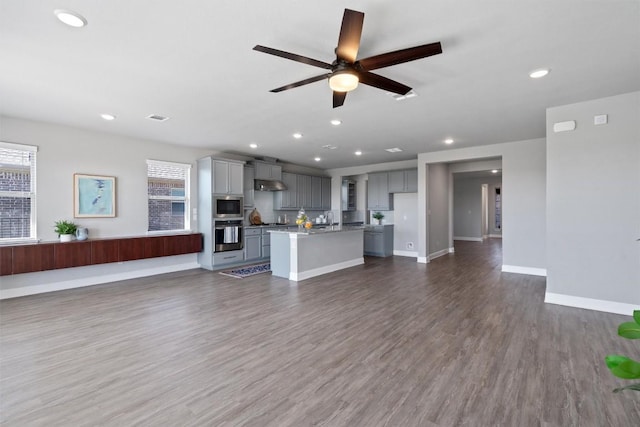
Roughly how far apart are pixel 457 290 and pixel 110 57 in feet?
17.5

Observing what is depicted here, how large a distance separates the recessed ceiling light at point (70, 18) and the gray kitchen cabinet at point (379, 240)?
23.0 ft

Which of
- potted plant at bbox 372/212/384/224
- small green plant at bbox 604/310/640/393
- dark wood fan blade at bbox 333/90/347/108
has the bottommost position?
small green plant at bbox 604/310/640/393

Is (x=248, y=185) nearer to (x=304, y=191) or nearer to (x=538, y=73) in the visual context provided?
(x=304, y=191)

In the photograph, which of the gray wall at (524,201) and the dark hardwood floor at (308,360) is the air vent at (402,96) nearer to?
the dark hardwood floor at (308,360)

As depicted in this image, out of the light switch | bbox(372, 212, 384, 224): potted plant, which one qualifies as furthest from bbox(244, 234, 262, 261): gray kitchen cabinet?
the light switch

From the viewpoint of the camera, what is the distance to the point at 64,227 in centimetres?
489

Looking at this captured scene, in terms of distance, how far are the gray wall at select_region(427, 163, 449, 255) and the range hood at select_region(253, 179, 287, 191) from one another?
380cm

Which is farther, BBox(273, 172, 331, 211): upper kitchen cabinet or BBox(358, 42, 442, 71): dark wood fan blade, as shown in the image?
BBox(273, 172, 331, 211): upper kitchen cabinet

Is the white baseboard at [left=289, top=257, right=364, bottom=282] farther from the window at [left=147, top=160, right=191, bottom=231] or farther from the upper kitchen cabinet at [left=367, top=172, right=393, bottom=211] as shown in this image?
the window at [left=147, top=160, right=191, bottom=231]

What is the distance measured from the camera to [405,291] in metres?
4.83

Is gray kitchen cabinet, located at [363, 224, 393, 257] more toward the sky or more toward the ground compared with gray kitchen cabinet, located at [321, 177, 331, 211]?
more toward the ground

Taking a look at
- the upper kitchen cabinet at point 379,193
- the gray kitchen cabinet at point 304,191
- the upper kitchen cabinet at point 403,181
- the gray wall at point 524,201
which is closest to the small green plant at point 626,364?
the gray wall at point 524,201

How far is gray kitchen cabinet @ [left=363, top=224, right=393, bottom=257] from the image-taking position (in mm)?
8281

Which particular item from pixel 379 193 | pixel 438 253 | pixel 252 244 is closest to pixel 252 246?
pixel 252 244
